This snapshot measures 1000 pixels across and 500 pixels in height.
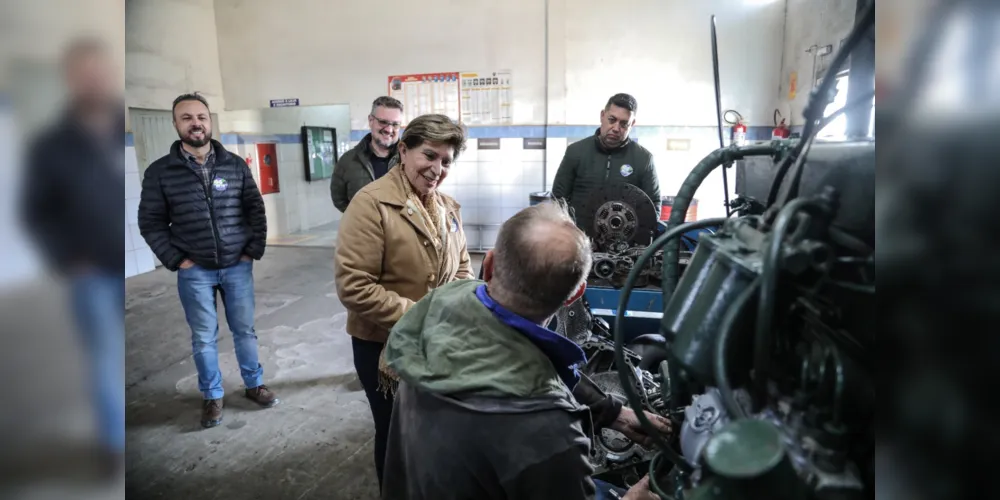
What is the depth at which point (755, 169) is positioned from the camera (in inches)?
36.2

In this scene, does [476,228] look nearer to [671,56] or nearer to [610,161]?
[671,56]

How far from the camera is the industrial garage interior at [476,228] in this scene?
38 centimetres

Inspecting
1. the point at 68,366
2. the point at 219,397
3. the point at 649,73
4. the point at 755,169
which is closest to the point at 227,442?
the point at 219,397

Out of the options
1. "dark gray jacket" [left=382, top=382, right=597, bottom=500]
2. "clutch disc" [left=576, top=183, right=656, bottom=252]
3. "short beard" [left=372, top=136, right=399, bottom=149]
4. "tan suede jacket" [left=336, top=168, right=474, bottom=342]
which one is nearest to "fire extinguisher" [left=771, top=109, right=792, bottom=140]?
"clutch disc" [left=576, top=183, right=656, bottom=252]

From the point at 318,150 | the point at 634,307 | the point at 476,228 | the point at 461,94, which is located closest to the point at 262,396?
the point at 634,307

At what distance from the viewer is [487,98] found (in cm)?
542

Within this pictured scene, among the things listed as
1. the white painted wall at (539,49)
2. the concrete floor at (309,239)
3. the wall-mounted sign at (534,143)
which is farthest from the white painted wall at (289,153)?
the wall-mounted sign at (534,143)

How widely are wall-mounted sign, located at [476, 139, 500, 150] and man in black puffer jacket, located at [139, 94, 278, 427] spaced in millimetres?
3293

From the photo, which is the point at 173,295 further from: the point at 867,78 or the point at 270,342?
the point at 867,78

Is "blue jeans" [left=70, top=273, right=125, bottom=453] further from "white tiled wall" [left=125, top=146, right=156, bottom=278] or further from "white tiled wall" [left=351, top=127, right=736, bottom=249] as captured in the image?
"white tiled wall" [left=125, top=146, right=156, bottom=278]

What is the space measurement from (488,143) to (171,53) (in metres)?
3.66

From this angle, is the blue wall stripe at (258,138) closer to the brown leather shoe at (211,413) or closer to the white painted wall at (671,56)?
the white painted wall at (671,56)

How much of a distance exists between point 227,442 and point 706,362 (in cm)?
241

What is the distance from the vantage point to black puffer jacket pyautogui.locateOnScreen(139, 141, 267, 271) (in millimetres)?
2283
